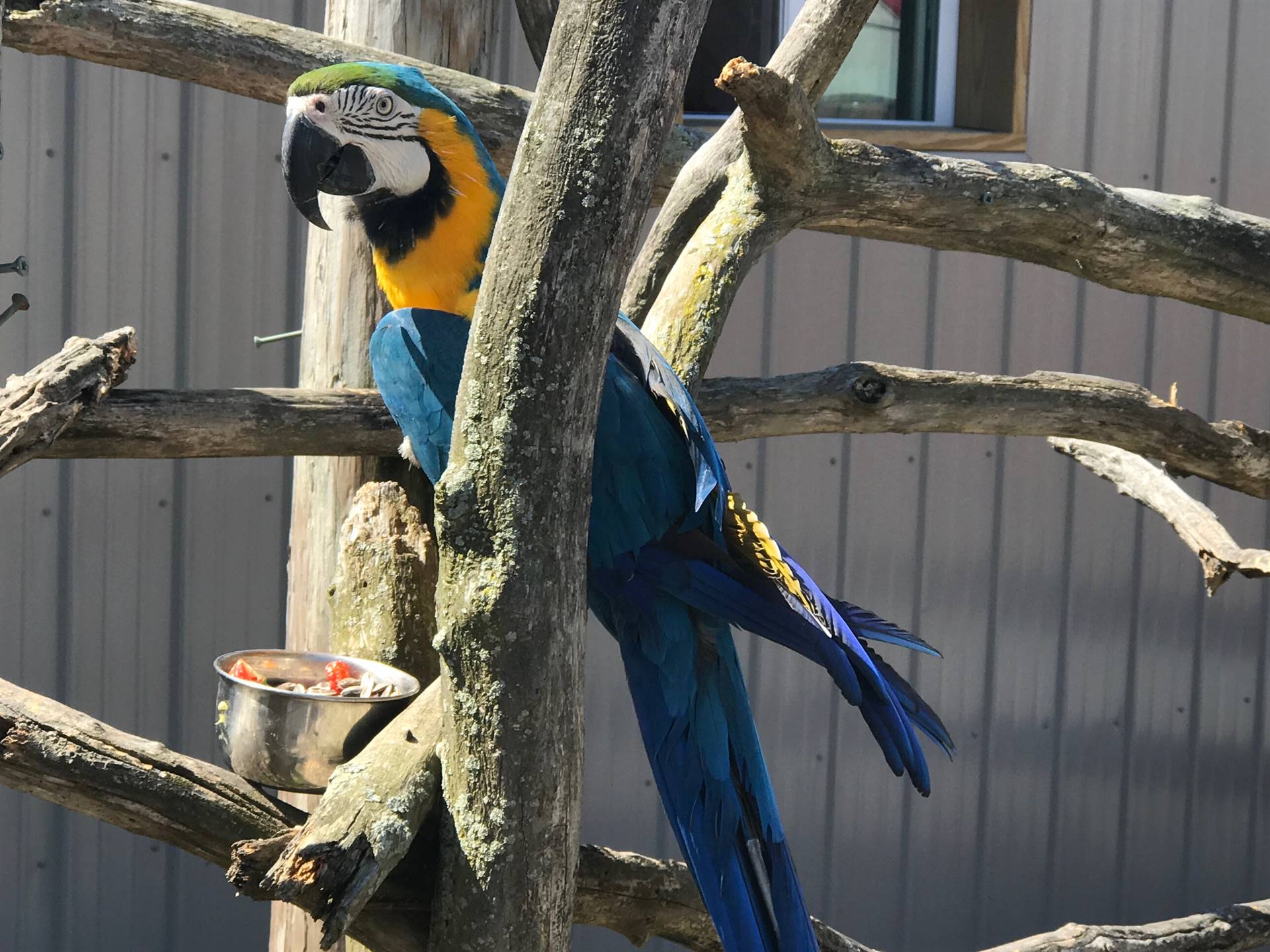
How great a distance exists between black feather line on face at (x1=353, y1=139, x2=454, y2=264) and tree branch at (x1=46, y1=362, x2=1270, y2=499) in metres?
0.24

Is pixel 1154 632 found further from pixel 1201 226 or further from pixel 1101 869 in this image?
pixel 1201 226

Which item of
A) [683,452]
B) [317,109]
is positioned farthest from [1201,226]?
[317,109]

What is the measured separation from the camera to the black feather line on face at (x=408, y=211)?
4.67ft

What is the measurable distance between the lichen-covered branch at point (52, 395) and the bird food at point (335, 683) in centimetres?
36

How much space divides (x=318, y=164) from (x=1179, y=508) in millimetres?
1506

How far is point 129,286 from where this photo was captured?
246cm

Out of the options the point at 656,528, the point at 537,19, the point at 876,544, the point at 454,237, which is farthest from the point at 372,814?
the point at 876,544

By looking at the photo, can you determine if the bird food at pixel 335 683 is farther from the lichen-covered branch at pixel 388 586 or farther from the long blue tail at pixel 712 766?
the long blue tail at pixel 712 766

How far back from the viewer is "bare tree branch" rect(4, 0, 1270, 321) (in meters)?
1.68

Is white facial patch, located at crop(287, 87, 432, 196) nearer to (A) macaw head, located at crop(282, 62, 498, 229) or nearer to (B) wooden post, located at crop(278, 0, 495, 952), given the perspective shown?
(A) macaw head, located at crop(282, 62, 498, 229)

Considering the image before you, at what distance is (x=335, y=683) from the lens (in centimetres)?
156

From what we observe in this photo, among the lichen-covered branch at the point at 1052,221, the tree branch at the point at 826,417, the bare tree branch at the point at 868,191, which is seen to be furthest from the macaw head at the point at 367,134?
the lichen-covered branch at the point at 1052,221

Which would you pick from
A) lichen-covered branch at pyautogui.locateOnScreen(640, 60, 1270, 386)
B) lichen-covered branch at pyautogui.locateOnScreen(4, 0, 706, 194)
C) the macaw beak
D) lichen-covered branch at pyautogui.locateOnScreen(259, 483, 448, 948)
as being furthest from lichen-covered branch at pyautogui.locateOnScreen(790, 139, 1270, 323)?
lichen-covered branch at pyautogui.locateOnScreen(259, 483, 448, 948)

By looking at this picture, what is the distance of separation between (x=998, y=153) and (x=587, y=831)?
1825mm
